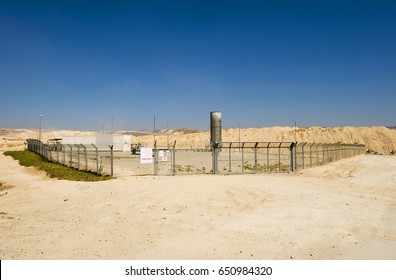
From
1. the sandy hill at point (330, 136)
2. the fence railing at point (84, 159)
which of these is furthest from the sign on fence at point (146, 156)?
the sandy hill at point (330, 136)

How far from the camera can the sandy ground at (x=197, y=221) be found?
8.02 meters

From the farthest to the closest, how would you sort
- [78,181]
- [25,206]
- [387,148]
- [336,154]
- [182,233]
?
[387,148] → [336,154] → [78,181] → [25,206] → [182,233]

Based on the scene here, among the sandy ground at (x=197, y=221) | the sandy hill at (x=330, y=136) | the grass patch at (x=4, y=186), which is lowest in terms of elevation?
the sandy ground at (x=197, y=221)

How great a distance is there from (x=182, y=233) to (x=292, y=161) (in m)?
17.7

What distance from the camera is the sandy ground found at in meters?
8.02

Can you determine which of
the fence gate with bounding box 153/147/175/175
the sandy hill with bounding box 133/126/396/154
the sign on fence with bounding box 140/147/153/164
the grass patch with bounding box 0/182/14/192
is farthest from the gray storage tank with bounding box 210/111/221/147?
the grass patch with bounding box 0/182/14/192

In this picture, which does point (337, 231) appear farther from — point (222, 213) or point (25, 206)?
point (25, 206)

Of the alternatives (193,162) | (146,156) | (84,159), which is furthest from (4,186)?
(84,159)

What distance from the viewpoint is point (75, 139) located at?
73.7 m

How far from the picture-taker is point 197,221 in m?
10.8

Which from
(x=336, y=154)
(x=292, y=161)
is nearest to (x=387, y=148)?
(x=336, y=154)

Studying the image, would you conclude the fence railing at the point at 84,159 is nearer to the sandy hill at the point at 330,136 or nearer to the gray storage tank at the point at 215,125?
the gray storage tank at the point at 215,125

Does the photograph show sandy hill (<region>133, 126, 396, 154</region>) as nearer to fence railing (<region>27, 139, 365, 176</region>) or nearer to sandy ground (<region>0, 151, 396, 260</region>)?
fence railing (<region>27, 139, 365, 176</region>)
